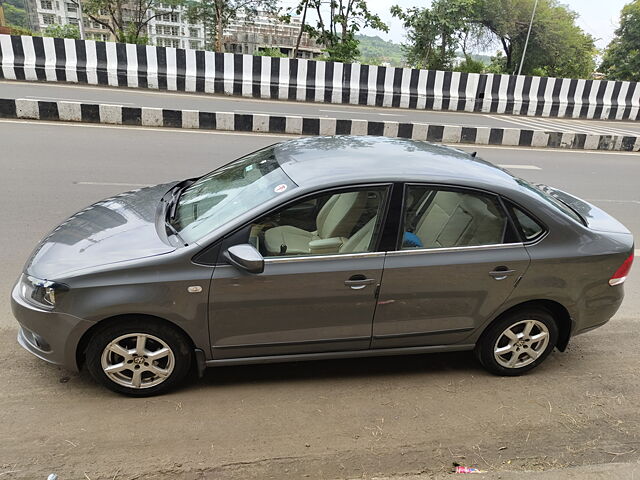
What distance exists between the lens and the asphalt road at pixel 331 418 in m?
2.58

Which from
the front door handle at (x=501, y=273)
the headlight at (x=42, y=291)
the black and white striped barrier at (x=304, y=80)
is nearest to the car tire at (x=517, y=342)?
the front door handle at (x=501, y=273)

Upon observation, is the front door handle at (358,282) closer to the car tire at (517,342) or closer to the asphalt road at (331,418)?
the asphalt road at (331,418)

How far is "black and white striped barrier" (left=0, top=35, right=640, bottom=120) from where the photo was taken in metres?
15.4

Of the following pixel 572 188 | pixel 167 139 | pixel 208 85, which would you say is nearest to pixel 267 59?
pixel 208 85

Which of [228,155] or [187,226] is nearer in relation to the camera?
[187,226]

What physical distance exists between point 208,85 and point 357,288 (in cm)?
1530

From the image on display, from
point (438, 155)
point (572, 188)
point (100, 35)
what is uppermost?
point (100, 35)

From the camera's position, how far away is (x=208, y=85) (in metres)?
16.6

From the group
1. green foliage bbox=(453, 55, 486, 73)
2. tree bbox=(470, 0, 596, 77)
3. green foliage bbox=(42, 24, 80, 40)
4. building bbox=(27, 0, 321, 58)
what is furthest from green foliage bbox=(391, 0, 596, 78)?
building bbox=(27, 0, 321, 58)

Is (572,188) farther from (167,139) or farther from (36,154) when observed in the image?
(36,154)

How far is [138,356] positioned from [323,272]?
1.21 m

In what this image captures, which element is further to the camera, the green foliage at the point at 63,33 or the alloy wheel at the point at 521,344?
the green foliage at the point at 63,33

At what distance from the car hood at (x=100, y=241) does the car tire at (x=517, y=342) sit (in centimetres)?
223

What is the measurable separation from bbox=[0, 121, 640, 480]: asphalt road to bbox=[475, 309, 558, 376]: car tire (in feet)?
0.36
